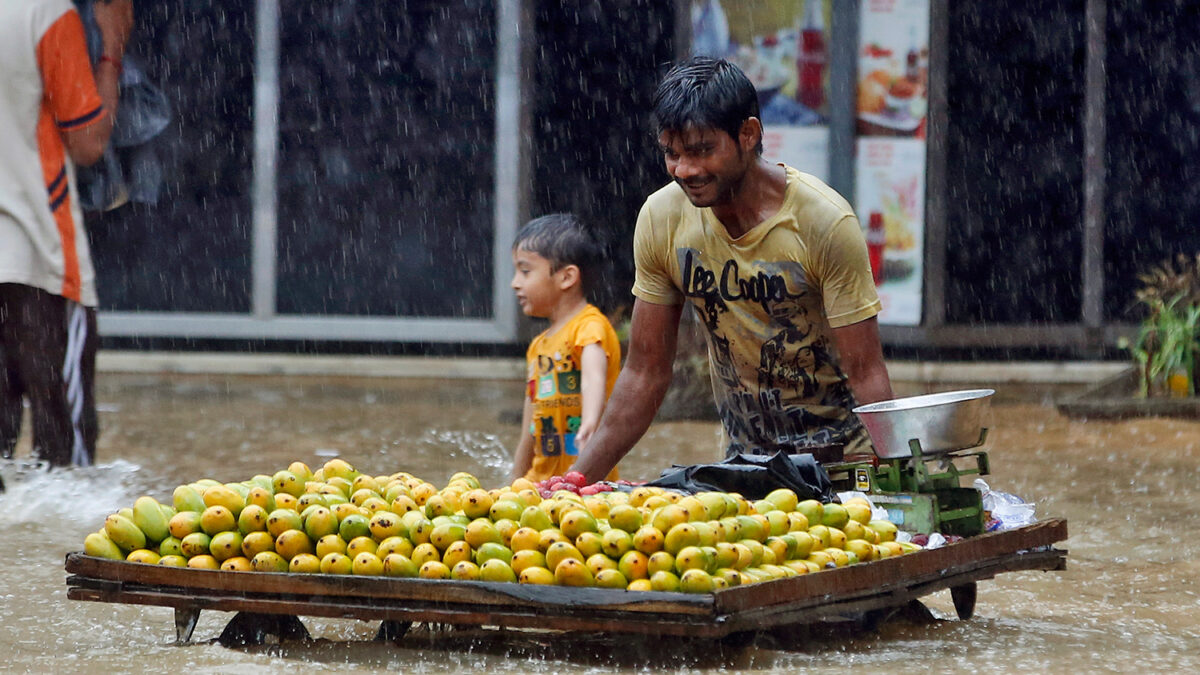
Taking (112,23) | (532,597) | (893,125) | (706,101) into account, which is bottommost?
(532,597)

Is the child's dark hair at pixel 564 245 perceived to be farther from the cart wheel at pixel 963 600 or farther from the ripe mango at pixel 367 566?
the ripe mango at pixel 367 566

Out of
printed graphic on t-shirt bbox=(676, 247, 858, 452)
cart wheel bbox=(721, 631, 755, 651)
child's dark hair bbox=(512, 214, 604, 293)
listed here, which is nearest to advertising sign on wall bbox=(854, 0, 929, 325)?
child's dark hair bbox=(512, 214, 604, 293)

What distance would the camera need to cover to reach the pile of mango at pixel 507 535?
3.58 meters

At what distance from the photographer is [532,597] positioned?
3.50 meters

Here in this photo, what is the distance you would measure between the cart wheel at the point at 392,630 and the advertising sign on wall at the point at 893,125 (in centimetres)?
728

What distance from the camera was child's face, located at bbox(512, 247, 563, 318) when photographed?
212 inches

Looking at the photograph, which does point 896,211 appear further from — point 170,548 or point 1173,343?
point 170,548

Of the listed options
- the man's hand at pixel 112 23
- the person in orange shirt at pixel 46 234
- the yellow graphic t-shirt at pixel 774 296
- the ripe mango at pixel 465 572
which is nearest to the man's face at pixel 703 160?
the yellow graphic t-shirt at pixel 774 296

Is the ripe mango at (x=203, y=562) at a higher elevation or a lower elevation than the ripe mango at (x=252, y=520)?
lower

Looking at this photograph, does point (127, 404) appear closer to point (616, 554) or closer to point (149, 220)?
point (149, 220)

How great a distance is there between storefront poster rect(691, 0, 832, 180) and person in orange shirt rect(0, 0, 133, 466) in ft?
17.1

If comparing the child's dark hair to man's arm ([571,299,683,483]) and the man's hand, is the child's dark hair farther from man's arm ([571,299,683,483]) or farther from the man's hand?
the man's hand

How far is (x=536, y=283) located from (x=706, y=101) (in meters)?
1.49

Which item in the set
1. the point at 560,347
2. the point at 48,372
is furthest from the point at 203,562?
the point at 48,372
